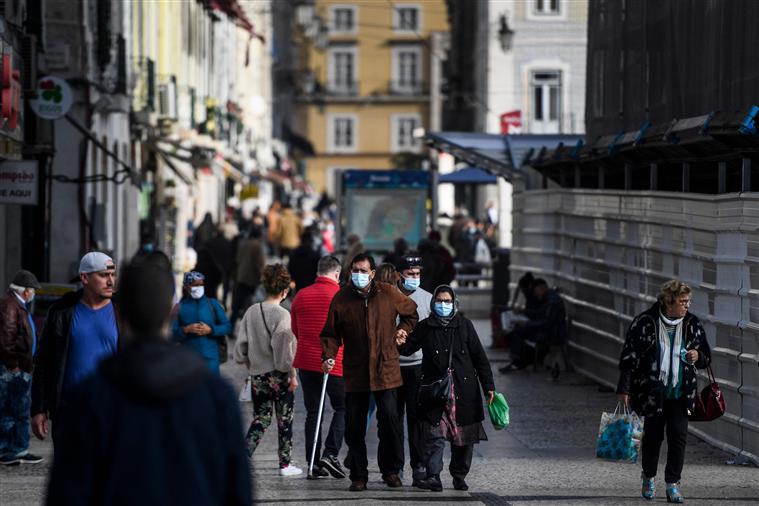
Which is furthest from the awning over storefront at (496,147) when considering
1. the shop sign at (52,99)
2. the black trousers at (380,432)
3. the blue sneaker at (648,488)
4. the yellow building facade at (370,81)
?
the yellow building facade at (370,81)

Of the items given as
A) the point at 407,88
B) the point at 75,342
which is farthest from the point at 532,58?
the point at 407,88

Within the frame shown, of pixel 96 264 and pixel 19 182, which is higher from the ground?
pixel 19 182

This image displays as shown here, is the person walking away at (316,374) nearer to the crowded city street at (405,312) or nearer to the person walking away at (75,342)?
the crowded city street at (405,312)

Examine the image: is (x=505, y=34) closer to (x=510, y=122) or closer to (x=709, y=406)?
(x=510, y=122)

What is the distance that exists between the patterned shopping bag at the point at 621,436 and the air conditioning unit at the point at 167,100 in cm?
2485

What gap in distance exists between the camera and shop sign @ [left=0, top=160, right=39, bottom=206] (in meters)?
19.2

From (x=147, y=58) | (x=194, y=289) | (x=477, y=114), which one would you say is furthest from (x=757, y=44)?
(x=477, y=114)

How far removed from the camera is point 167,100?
37.6m

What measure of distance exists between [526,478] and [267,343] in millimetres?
2109

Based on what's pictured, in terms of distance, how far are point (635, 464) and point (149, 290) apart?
30.2 ft

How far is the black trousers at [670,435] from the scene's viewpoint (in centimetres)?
1162

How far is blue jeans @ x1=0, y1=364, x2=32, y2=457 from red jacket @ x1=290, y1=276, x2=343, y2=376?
2247 millimetres

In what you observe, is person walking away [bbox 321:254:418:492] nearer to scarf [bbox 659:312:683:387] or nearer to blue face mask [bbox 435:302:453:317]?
blue face mask [bbox 435:302:453:317]

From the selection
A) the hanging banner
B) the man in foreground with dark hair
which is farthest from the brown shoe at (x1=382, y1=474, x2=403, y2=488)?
the hanging banner
